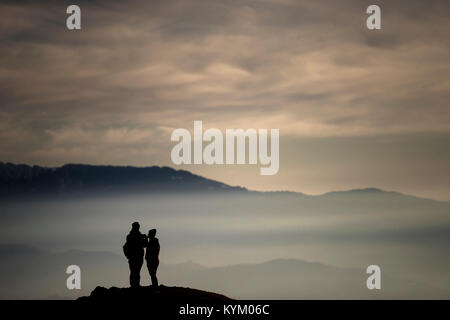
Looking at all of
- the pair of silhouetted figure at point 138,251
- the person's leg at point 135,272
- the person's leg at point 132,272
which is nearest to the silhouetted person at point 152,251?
the pair of silhouetted figure at point 138,251

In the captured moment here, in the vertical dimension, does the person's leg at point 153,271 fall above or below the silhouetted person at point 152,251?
below

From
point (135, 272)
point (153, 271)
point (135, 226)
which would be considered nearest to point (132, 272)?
point (135, 272)

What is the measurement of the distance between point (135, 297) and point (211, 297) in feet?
14.2

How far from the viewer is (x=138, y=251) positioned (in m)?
31.1

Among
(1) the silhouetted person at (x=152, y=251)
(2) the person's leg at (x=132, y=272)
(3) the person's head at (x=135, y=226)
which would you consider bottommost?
(2) the person's leg at (x=132, y=272)

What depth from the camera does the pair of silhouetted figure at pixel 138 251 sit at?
31094 millimetres

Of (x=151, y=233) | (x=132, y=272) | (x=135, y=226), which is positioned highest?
(x=135, y=226)

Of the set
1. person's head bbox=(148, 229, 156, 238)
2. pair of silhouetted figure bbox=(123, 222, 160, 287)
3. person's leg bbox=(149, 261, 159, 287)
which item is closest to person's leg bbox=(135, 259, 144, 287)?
pair of silhouetted figure bbox=(123, 222, 160, 287)

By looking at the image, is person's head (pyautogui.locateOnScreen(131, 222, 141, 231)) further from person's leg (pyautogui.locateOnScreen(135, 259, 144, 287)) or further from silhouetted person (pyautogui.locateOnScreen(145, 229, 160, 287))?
person's leg (pyautogui.locateOnScreen(135, 259, 144, 287))

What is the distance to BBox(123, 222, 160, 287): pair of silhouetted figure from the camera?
3109 cm

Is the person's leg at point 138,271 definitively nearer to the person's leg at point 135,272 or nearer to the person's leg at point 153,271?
the person's leg at point 135,272

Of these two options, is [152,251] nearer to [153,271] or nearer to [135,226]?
[153,271]
